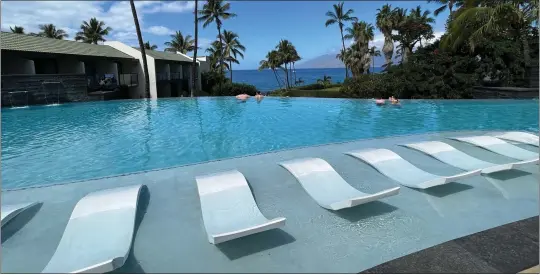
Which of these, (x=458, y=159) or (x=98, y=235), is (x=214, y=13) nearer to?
(x=458, y=159)

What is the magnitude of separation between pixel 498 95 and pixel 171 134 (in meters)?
19.7

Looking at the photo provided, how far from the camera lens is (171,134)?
12172 millimetres

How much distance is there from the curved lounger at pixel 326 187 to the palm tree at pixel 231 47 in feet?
117

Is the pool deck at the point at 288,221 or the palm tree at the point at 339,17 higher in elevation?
the palm tree at the point at 339,17

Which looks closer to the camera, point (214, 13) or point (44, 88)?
point (44, 88)

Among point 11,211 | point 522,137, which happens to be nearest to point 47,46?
point 11,211

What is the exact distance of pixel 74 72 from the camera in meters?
24.1

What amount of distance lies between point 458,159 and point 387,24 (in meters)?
30.1

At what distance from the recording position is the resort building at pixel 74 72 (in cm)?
1922

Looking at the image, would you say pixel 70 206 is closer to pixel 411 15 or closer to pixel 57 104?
pixel 57 104

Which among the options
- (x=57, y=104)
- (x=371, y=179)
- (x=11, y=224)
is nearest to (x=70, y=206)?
(x=11, y=224)

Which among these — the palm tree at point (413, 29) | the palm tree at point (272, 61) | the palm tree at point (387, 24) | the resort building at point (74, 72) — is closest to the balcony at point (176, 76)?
the resort building at point (74, 72)

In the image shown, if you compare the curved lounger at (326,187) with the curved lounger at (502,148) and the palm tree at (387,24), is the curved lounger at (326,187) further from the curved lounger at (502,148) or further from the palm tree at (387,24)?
the palm tree at (387,24)

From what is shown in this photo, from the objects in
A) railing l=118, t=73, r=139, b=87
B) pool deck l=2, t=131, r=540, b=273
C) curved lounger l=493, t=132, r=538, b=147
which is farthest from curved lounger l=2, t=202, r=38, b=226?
railing l=118, t=73, r=139, b=87
